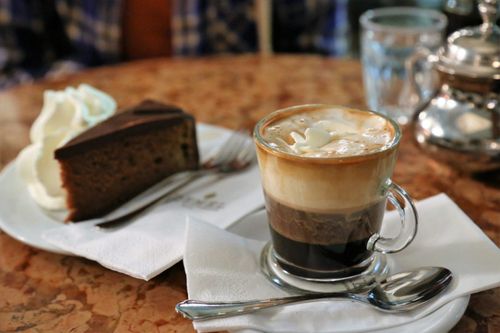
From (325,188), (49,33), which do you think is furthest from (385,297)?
(49,33)

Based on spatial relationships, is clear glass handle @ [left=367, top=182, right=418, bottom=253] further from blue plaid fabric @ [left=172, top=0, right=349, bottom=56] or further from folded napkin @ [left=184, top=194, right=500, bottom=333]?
blue plaid fabric @ [left=172, top=0, right=349, bottom=56]

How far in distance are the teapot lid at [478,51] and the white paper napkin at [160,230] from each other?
36cm

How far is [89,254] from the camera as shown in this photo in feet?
2.39

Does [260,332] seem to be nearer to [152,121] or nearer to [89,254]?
[89,254]

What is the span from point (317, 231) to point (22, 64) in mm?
1976

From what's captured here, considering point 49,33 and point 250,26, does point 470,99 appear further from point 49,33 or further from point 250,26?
point 49,33

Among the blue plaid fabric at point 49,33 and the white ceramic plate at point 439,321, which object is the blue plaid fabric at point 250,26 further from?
the white ceramic plate at point 439,321

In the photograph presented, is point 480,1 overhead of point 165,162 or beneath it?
overhead

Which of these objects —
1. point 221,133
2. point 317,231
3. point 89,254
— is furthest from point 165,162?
point 317,231

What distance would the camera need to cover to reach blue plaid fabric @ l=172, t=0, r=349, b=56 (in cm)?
227

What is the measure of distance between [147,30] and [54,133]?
1418 millimetres

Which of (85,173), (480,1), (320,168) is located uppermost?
(480,1)

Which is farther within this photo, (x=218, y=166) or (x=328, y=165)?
(x=218, y=166)

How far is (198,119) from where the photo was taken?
125cm
